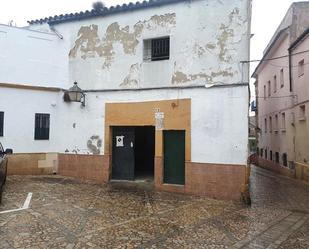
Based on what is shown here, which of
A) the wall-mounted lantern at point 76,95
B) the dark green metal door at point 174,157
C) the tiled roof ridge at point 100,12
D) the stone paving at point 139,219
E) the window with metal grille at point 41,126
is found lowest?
the stone paving at point 139,219

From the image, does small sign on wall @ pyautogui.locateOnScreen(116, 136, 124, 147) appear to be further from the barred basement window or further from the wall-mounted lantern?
the barred basement window

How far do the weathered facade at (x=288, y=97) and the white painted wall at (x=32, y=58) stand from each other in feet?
30.1

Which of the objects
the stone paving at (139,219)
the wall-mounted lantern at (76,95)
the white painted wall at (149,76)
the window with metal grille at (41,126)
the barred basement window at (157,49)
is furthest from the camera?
the window with metal grille at (41,126)

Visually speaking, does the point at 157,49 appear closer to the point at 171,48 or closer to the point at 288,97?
the point at 171,48

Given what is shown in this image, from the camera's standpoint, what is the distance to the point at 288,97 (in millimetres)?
17547

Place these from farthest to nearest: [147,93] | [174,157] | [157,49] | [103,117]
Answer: [103,117], [157,49], [147,93], [174,157]

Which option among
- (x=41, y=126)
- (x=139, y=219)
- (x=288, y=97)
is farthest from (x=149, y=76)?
(x=288, y=97)

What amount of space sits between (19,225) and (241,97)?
22.1ft

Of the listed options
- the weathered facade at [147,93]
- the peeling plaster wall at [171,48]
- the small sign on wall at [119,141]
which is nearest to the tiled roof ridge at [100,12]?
the weathered facade at [147,93]

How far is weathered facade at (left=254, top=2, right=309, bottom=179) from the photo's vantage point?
15.3 m

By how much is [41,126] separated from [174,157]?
217 inches

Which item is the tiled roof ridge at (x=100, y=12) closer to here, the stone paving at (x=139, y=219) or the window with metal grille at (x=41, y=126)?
the window with metal grille at (x=41, y=126)

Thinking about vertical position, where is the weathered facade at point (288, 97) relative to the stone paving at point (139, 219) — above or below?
above

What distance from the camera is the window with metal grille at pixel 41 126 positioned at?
1250 cm
